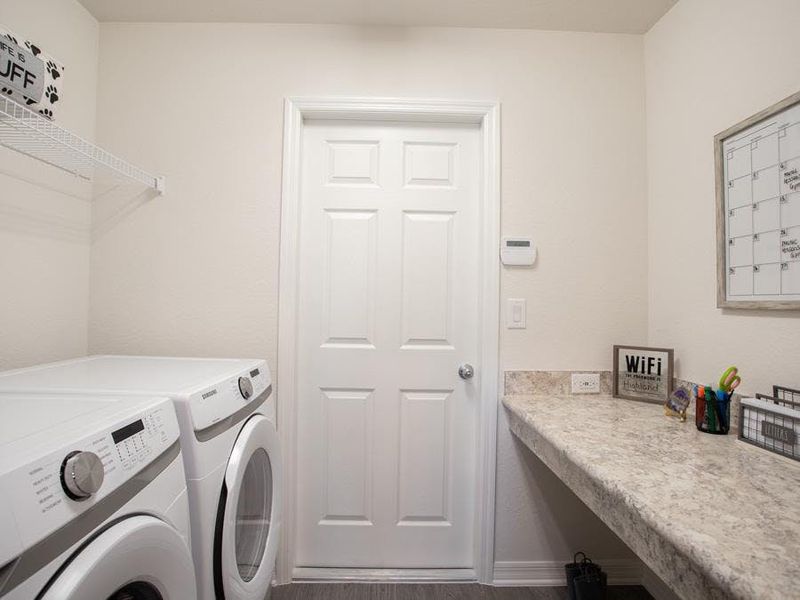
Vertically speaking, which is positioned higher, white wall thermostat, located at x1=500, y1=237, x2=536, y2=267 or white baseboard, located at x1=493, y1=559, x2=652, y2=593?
white wall thermostat, located at x1=500, y1=237, x2=536, y2=267

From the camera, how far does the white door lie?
5.62 feet

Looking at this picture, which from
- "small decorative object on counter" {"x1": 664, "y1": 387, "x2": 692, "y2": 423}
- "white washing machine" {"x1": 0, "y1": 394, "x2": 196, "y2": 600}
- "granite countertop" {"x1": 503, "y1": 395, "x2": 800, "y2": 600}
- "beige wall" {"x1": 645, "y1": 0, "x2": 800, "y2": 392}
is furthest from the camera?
"small decorative object on counter" {"x1": 664, "y1": 387, "x2": 692, "y2": 423}

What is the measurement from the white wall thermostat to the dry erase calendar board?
669mm

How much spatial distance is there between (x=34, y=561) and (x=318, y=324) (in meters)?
1.28

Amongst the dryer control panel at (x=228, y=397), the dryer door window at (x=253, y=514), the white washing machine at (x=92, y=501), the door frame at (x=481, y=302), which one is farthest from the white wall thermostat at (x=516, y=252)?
the white washing machine at (x=92, y=501)

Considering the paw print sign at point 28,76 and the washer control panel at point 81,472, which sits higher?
the paw print sign at point 28,76

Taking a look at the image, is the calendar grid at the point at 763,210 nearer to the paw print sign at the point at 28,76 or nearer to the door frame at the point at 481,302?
the door frame at the point at 481,302

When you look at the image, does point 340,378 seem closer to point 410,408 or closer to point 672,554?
point 410,408

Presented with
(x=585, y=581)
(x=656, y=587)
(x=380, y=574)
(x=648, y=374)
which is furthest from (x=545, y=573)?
(x=648, y=374)

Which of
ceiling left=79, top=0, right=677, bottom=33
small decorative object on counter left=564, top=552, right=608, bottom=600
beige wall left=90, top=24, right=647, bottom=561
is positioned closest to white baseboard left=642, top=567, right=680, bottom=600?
beige wall left=90, top=24, right=647, bottom=561

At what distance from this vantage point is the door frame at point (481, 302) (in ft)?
5.43

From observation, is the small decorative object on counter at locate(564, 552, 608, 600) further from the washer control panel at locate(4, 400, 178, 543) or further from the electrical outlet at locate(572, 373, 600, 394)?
the washer control panel at locate(4, 400, 178, 543)

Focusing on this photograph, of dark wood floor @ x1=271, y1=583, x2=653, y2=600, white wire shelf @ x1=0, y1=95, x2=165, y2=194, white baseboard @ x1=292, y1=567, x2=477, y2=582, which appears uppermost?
white wire shelf @ x1=0, y1=95, x2=165, y2=194

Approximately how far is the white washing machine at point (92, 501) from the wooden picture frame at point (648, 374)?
1.65m
